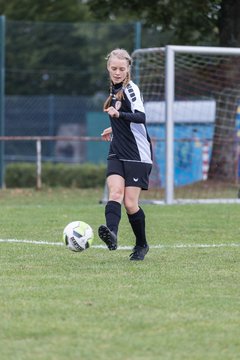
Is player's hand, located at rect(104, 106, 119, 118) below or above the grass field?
above

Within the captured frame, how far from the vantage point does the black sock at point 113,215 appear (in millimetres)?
7691

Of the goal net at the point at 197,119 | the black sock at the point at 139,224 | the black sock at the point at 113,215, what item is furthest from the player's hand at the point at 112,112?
the goal net at the point at 197,119

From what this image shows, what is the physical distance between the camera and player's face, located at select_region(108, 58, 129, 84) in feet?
25.2

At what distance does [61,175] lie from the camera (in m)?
24.3

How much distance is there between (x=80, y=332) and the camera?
5.00m

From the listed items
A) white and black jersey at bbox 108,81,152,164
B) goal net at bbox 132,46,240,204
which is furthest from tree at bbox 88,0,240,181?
white and black jersey at bbox 108,81,152,164

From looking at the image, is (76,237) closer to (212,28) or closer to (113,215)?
(113,215)

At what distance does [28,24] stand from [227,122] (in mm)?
9588

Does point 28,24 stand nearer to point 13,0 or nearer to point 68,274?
point 13,0

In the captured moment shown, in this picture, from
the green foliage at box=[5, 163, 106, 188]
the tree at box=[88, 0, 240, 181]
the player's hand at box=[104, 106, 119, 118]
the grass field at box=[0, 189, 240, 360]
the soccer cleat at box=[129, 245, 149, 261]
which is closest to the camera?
the grass field at box=[0, 189, 240, 360]

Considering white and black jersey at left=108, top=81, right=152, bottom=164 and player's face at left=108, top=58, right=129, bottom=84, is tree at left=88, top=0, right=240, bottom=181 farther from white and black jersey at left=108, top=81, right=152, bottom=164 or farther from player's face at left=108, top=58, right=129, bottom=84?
player's face at left=108, top=58, right=129, bottom=84

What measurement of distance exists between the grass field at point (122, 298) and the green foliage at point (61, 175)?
13.4 m

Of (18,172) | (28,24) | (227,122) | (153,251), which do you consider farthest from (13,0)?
(153,251)

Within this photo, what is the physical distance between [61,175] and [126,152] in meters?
16.5
